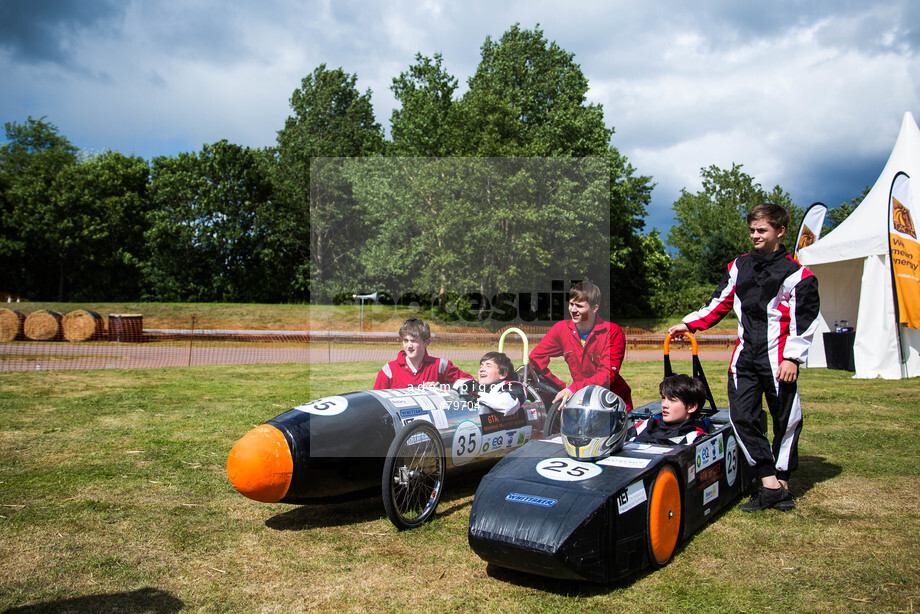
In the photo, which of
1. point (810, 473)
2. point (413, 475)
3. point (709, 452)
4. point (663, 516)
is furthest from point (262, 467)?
point (810, 473)

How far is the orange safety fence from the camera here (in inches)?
647

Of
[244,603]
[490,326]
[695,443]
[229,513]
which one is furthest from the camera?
[490,326]

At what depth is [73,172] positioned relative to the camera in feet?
136

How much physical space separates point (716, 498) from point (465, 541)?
180 centimetres

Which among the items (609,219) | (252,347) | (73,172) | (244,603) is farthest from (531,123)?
(244,603)

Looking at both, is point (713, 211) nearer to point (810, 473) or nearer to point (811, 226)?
point (811, 226)

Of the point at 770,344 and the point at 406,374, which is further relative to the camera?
the point at 406,374

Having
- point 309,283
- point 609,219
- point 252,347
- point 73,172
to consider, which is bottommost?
point 252,347

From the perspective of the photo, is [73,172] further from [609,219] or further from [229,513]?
[229,513]

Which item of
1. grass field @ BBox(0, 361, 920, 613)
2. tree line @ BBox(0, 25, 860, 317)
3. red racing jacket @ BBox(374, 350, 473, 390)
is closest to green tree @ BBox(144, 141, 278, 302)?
tree line @ BBox(0, 25, 860, 317)

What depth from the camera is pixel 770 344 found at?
449cm

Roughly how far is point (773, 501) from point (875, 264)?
33.4ft

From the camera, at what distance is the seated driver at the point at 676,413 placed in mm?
4360

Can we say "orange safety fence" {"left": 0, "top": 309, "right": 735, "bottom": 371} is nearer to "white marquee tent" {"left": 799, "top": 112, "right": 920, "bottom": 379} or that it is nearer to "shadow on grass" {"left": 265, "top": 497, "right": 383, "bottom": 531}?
"white marquee tent" {"left": 799, "top": 112, "right": 920, "bottom": 379}
